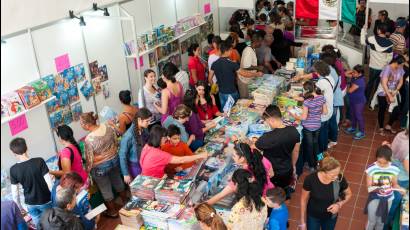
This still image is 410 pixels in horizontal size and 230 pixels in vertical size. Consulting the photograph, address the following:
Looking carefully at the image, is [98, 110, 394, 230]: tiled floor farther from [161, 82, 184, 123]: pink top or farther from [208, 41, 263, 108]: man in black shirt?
[208, 41, 263, 108]: man in black shirt

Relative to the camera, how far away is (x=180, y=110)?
18.3 feet

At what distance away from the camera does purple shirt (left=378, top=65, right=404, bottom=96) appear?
666cm

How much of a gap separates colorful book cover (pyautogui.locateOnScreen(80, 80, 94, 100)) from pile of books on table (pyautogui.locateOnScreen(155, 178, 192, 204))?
2.25m

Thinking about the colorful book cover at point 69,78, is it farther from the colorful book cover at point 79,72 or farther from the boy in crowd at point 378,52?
the boy in crowd at point 378,52

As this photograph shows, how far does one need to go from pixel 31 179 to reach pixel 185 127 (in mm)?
2112

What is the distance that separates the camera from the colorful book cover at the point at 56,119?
5734 millimetres

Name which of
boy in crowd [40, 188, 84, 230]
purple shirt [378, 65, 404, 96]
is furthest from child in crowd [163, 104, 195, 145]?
purple shirt [378, 65, 404, 96]

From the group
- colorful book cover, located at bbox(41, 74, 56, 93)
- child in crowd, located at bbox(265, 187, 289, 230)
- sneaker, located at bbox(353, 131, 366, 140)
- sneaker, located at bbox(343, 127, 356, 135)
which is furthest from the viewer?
sneaker, located at bbox(343, 127, 356, 135)

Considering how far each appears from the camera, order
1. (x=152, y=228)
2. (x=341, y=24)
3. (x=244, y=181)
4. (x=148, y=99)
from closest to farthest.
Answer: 1. (x=244, y=181)
2. (x=152, y=228)
3. (x=148, y=99)
4. (x=341, y=24)

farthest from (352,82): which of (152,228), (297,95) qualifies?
(152,228)

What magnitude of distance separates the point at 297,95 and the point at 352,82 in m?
0.95

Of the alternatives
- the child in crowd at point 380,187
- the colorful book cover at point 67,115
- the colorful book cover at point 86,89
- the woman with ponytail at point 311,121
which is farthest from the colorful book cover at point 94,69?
the child in crowd at point 380,187

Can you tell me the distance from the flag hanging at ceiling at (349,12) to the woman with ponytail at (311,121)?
3.38m

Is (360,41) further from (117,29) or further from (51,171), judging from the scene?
(51,171)
